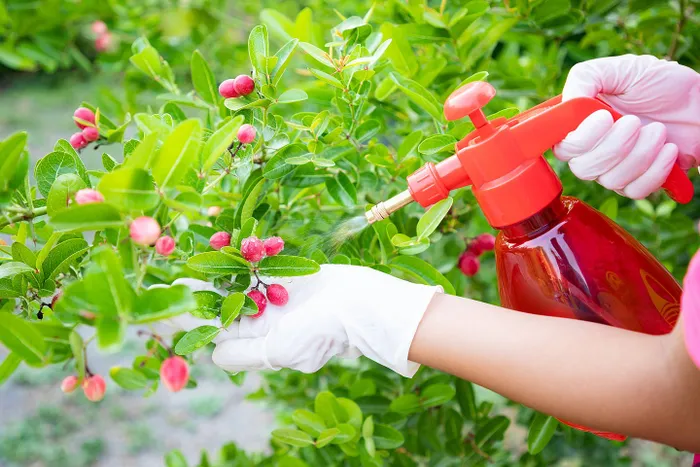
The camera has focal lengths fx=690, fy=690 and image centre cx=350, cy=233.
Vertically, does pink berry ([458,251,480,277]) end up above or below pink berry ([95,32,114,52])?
below

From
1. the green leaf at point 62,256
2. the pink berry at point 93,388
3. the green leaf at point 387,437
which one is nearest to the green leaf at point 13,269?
the green leaf at point 62,256

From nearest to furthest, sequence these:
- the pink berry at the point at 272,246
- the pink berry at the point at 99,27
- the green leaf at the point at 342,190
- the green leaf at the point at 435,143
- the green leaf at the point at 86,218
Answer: the green leaf at the point at 86,218, the pink berry at the point at 272,246, the green leaf at the point at 435,143, the green leaf at the point at 342,190, the pink berry at the point at 99,27

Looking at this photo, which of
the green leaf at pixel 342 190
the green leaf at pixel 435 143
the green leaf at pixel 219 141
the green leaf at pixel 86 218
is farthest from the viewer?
the green leaf at pixel 342 190

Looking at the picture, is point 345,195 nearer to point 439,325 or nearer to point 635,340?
point 439,325

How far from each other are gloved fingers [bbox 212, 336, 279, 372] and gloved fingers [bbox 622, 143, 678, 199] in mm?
492

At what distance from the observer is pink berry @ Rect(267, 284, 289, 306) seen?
2.80 ft

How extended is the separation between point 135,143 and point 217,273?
0.60 ft

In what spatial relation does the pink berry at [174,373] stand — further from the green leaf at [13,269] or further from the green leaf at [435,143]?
the green leaf at [435,143]

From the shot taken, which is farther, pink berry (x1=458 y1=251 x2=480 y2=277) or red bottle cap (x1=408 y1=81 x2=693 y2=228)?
pink berry (x1=458 y1=251 x2=480 y2=277)

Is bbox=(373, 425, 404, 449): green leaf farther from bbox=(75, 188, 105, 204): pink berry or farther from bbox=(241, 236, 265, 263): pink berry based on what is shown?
bbox=(75, 188, 105, 204): pink berry

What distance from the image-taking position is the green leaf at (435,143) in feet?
3.05

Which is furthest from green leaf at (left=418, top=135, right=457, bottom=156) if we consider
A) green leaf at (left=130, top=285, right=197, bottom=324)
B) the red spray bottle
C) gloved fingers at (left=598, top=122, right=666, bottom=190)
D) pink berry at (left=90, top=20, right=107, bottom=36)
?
pink berry at (left=90, top=20, right=107, bottom=36)

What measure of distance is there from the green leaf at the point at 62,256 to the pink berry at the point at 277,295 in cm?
23

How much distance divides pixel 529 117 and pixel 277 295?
1.21ft
